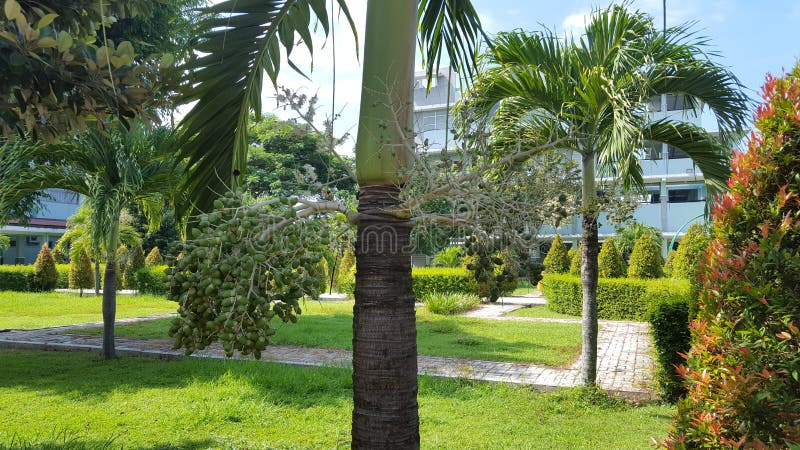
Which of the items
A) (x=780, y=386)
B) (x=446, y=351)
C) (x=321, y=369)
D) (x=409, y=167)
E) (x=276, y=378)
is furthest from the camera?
(x=446, y=351)

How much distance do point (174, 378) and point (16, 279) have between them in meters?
20.0

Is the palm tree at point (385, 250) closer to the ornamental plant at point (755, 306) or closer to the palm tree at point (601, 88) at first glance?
the ornamental plant at point (755, 306)

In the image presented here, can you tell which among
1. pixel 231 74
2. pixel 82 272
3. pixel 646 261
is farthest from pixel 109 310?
pixel 82 272

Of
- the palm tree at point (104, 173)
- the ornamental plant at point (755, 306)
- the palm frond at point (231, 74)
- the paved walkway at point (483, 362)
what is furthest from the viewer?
the palm tree at point (104, 173)

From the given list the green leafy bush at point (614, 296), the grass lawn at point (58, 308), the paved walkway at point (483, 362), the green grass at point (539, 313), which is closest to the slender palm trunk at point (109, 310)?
the paved walkway at point (483, 362)

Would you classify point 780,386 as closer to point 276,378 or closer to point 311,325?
point 276,378

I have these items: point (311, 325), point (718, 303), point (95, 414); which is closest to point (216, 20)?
point (718, 303)

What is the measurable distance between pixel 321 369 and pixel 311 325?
16.6 ft

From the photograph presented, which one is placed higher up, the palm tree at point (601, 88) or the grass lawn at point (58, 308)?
the palm tree at point (601, 88)

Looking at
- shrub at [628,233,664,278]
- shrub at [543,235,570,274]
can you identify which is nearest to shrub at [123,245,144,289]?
shrub at [543,235,570,274]

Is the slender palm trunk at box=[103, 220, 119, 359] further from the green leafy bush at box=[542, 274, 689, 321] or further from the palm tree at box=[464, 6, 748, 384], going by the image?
the green leafy bush at box=[542, 274, 689, 321]

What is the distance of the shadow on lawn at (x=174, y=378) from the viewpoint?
6.77 meters

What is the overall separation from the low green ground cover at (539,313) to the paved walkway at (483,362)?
8.45 feet

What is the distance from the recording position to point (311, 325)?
1302 cm
